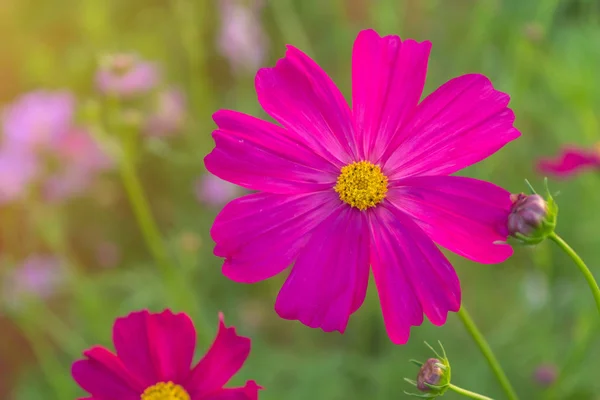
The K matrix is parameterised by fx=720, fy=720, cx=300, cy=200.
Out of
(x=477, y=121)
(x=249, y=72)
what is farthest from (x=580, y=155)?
(x=249, y=72)

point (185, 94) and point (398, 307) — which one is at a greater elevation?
point (185, 94)

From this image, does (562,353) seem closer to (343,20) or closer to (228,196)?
(228,196)

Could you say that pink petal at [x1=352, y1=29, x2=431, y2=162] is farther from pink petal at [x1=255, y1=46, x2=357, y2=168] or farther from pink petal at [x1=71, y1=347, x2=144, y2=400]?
pink petal at [x1=71, y1=347, x2=144, y2=400]

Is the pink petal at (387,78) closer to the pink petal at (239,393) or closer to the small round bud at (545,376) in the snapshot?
the pink petal at (239,393)

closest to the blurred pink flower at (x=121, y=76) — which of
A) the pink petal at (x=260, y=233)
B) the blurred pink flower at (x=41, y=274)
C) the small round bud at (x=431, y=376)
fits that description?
the blurred pink flower at (x=41, y=274)

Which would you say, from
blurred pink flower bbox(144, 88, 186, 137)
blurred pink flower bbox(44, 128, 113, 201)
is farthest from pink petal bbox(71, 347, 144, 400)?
blurred pink flower bbox(144, 88, 186, 137)
